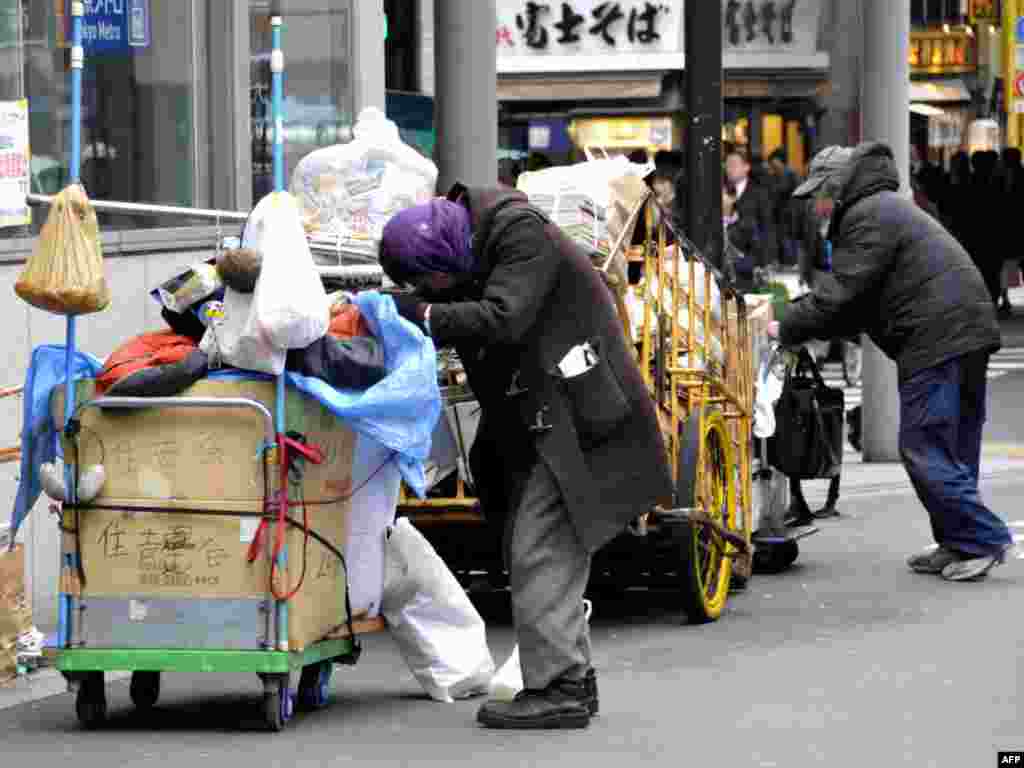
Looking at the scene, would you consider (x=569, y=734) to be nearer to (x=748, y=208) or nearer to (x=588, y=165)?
(x=588, y=165)

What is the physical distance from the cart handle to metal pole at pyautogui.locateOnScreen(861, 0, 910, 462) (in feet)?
29.9

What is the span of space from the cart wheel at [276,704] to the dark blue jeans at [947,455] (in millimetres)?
4454

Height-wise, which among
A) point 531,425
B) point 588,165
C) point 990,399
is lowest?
point 990,399

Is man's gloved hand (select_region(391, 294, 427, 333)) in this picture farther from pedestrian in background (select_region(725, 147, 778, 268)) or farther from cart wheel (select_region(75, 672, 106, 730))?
pedestrian in background (select_region(725, 147, 778, 268))

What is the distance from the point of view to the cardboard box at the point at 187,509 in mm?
8398

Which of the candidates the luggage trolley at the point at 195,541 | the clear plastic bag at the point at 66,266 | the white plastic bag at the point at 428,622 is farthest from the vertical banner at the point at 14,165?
the white plastic bag at the point at 428,622

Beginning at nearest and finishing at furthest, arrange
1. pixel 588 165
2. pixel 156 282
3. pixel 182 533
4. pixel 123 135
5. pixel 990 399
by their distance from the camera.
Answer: pixel 182 533
pixel 588 165
pixel 156 282
pixel 123 135
pixel 990 399

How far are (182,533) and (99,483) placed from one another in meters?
0.31

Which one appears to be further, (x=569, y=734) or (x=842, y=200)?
(x=842, y=200)

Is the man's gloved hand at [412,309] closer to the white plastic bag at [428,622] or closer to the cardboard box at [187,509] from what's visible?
the cardboard box at [187,509]

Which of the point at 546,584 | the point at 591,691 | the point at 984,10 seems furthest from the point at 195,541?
the point at 984,10

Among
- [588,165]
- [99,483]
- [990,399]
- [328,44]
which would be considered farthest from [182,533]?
[990,399]

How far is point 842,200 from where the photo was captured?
1249cm

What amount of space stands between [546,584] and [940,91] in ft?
151
